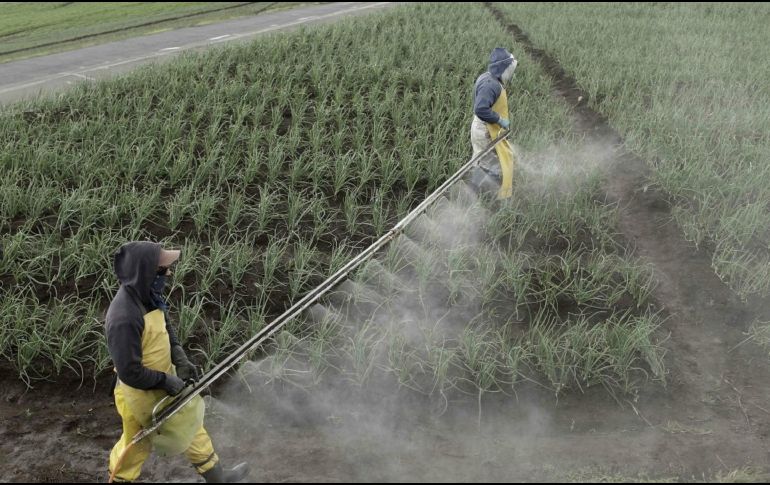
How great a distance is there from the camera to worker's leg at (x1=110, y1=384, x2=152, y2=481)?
2693 mm

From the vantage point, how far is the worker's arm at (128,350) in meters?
2.51

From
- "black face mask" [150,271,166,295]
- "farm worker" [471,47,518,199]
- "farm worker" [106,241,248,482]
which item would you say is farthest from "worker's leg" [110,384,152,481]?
"farm worker" [471,47,518,199]

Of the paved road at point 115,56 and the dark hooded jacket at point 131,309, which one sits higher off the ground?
the dark hooded jacket at point 131,309

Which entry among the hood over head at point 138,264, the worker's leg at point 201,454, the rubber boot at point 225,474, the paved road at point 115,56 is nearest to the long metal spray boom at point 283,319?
the worker's leg at point 201,454

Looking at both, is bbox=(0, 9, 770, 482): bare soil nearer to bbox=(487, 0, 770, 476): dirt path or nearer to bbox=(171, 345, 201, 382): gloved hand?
bbox=(487, 0, 770, 476): dirt path

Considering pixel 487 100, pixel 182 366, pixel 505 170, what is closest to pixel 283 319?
pixel 182 366

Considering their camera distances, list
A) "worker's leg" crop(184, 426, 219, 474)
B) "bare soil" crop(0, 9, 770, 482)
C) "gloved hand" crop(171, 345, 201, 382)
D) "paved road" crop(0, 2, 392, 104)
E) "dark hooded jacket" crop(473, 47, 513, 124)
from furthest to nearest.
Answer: "paved road" crop(0, 2, 392, 104) → "dark hooded jacket" crop(473, 47, 513, 124) → "bare soil" crop(0, 9, 770, 482) → "gloved hand" crop(171, 345, 201, 382) → "worker's leg" crop(184, 426, 219, 474)

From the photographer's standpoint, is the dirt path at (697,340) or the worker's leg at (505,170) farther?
the worker's leg at (505,170)

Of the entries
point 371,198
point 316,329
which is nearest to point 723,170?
point 371,198

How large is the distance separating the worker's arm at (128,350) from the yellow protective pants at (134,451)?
0.51ft

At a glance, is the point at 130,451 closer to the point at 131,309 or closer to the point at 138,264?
the point at 131,309

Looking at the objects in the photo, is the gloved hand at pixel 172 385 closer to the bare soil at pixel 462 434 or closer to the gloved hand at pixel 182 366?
the gloved hand at pixel 182 366

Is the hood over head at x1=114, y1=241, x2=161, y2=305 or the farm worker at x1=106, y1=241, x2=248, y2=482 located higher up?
the hood over head at x1=114, y1=241, x2=161, y2=305

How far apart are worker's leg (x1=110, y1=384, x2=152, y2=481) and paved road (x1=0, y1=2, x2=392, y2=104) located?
5484mm
